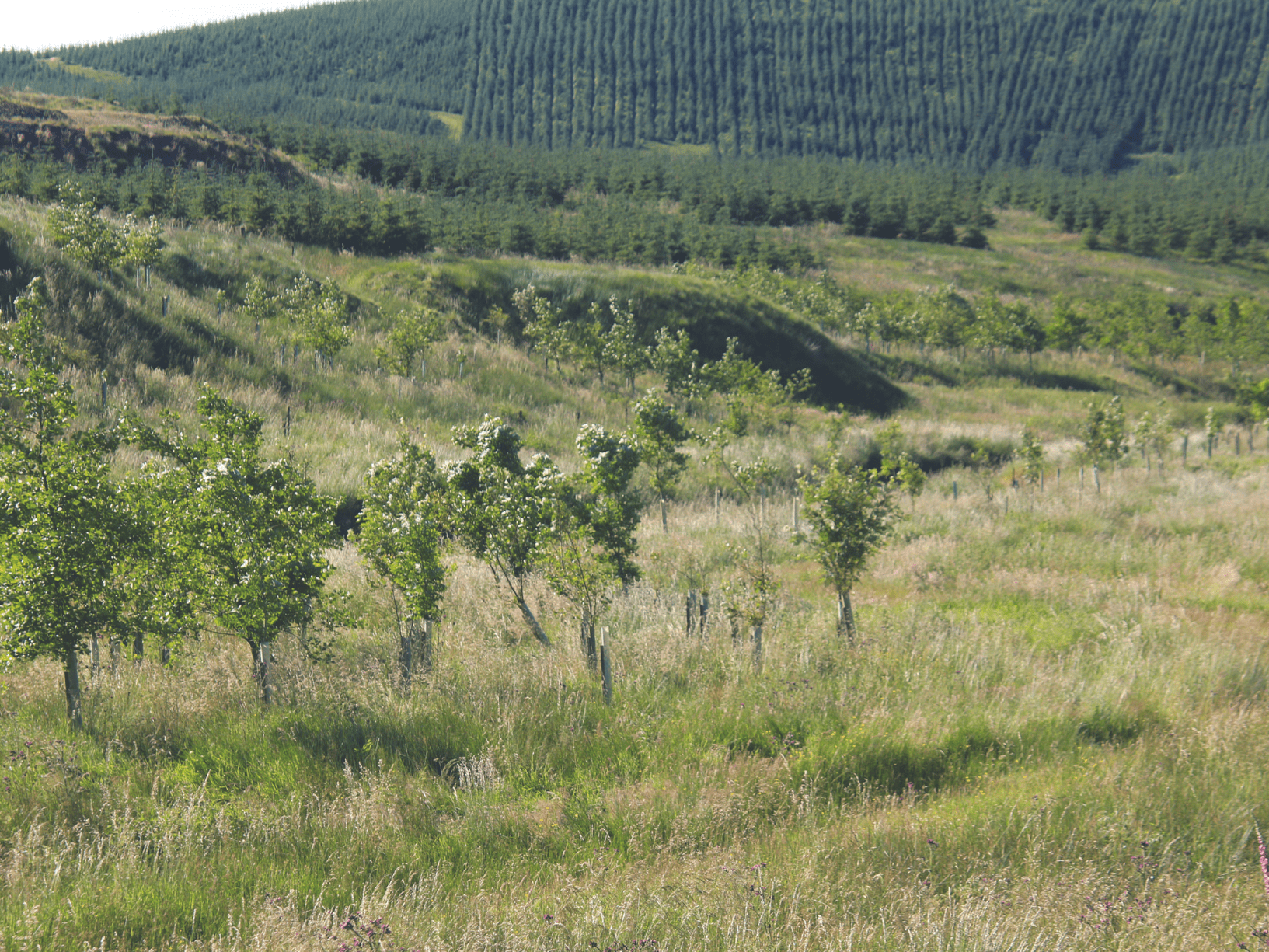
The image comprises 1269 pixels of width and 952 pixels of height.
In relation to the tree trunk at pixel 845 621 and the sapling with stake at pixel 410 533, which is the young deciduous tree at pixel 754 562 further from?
the sapling with stake at pixel 410 533

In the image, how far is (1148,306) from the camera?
188 feet

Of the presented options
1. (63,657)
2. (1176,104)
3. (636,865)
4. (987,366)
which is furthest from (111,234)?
(1176,104)

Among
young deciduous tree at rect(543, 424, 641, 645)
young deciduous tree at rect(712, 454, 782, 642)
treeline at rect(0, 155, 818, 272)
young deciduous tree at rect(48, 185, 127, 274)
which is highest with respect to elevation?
treeline at rect(0, 155, 818, 272)

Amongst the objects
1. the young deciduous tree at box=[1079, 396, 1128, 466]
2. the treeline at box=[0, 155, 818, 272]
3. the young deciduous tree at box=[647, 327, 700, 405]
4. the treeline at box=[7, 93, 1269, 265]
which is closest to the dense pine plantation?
the young deciduous tree at box=[1079, 396, 1128, 466]

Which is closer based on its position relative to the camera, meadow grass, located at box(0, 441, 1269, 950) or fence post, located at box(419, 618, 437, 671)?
meadow grass, located at box(0, 441, 1269, 950)

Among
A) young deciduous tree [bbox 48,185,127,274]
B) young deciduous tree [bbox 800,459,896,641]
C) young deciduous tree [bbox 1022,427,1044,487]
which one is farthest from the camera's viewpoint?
young deciduous tree [bbox 48,185,127,274]

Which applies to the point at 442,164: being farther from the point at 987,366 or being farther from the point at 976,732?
the point at 976,732

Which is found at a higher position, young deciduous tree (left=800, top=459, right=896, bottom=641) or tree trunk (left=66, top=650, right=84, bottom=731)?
young deciduous tree (left=800, top=459, right=896, bottom=641)

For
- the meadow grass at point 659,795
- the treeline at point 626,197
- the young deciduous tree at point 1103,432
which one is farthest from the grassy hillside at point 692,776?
the treeline at point 626,197

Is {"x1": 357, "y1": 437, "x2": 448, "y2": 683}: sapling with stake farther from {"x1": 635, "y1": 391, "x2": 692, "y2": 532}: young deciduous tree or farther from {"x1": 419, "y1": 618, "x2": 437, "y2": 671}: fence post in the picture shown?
{"x1": 635, "y1": 391, "x2": 692, "y2": 532}: young deciduous tree

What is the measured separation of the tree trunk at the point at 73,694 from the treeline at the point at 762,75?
14484 centimetres

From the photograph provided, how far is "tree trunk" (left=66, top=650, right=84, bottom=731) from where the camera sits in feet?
17.6

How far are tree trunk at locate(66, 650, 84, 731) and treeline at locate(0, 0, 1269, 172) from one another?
14484 cm

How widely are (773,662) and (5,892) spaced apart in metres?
5.58
